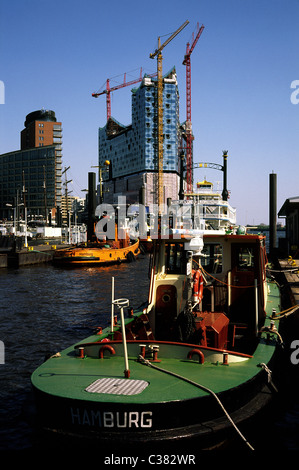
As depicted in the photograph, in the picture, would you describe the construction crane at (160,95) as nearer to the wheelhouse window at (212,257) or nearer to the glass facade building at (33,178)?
the glass facade building at (33,178)

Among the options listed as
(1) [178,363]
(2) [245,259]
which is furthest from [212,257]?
(1) [178,363]

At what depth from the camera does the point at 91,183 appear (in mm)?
55406

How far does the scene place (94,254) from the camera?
153 feet

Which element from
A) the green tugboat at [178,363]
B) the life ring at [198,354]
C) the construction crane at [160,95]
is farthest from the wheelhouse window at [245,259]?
the construction crane at [160,95]

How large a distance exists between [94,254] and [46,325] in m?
27.7

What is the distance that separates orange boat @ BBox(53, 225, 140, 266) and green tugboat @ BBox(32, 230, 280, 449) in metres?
33.1

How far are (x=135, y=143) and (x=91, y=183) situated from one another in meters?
94.8

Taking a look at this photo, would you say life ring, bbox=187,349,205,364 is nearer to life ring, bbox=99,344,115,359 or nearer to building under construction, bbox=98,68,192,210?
life ring, bbox=99,344,115,359

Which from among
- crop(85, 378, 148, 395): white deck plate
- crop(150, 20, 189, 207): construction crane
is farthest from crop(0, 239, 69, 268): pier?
crop(150, 20, 189, 207): construction crane

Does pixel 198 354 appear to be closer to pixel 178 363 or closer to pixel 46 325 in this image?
pixel 178 363

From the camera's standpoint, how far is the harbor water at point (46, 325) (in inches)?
344

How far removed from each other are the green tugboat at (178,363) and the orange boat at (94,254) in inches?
1305

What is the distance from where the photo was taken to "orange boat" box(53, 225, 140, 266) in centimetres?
4519
